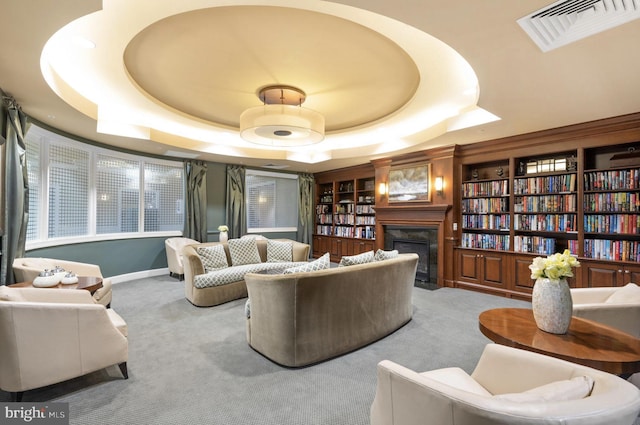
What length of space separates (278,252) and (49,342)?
3721 mm

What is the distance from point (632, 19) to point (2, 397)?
471 centimetres

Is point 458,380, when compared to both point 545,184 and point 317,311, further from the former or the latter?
point 545,184

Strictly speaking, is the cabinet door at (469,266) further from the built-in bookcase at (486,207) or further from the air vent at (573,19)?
the air vent at (573,19)

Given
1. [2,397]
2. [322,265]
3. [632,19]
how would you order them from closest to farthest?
1. [632,19]
2. [2,397]
3. [322,265]

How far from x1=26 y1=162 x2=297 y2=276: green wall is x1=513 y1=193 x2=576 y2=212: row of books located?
5.83 m

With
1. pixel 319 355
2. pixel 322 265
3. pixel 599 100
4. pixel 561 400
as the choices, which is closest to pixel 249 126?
pixel 322 265

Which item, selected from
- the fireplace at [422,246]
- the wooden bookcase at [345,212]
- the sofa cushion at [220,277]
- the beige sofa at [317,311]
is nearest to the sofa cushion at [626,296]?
the beige sofa at [317,311]

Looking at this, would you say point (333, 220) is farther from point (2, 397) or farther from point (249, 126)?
point (2, 397)

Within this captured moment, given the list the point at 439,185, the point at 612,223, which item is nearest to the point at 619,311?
the point at 612,223

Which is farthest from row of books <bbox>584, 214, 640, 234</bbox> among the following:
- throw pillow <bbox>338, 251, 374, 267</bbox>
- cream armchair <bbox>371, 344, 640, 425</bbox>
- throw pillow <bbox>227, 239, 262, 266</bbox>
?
throw pillow <bbox>227, 239, 262, 266</bbox>

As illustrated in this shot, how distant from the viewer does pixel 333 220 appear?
7.95m

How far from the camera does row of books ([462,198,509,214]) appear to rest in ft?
15.7

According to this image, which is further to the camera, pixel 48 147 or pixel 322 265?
pixel 48 147

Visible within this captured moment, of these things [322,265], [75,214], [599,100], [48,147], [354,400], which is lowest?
[354,400]
